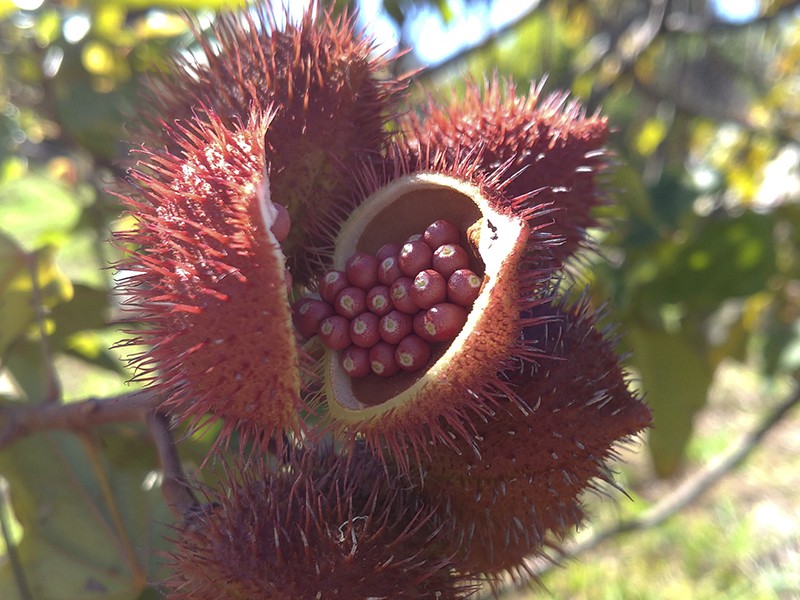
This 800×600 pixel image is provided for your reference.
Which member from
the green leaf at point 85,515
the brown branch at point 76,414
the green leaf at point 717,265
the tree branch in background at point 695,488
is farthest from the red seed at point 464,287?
the tree branch in background at point 695,488

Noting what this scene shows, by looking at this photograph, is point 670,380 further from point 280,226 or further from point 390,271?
point 280,226

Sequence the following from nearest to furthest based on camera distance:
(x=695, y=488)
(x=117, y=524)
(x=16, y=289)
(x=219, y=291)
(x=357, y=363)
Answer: (x=219, y=291) → (x=357, y=363) → (x=117, y=524) → (x=16, y=289) → (x=695, y=488)

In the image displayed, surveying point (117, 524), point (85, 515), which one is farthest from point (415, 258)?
point (85, 515)

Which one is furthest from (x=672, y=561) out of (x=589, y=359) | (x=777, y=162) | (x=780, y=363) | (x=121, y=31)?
(x=121, y=31)

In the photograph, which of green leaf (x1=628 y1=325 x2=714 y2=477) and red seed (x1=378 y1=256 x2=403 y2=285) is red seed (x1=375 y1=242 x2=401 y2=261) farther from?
green leaf (x1=628 y1=325 x2=714 y2=477)

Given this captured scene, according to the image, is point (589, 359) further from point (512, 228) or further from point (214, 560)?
point (214, 560)
